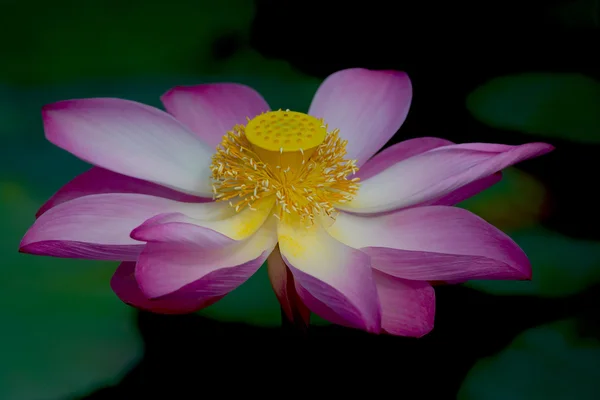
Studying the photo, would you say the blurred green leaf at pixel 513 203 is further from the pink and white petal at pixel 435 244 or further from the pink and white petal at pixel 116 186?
the pink and white petal at pixel 116 186

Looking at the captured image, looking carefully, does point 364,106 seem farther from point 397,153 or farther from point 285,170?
point 285,170

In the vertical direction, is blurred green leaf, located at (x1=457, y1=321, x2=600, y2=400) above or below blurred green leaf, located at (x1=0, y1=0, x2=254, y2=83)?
below

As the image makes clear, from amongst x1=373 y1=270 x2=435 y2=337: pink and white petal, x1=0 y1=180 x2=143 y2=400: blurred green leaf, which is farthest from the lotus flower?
x1=0 y1=180 x2=143 y2=400: blurred green leaf

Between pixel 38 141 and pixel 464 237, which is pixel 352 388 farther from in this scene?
pixel 38 141

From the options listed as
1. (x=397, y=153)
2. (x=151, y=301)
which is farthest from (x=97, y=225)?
(x=397, y=153)

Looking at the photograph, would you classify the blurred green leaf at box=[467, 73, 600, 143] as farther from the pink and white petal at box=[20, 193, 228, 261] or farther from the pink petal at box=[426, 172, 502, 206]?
the pink and white petal at box=[20, 193, 228, 261]

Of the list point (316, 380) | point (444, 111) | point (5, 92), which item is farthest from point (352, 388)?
point (5, 92)

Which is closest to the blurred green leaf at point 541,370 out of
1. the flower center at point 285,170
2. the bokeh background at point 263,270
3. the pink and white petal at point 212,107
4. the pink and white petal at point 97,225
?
the bokeh background at point 263,270
